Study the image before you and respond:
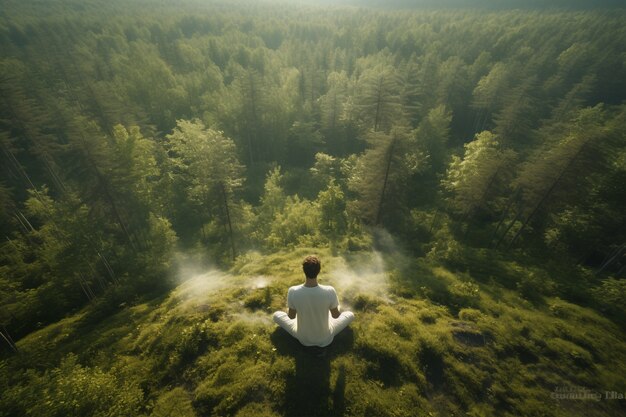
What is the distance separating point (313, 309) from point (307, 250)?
46.5 ft

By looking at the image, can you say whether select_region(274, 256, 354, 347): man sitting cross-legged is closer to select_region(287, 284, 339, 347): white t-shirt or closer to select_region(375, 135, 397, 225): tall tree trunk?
select_region(287, 284, 339, 347): white t-shirt

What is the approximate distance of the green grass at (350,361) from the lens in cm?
835

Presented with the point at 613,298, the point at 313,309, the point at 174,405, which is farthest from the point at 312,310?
the point at 613,298

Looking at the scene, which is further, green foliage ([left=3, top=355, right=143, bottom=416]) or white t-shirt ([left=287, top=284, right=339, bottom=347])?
white t-shirt ([left=287, top=284, right=339, bottom=347])

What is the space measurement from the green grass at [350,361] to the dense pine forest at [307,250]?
3.0 inches

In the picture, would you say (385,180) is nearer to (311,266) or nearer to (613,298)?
(613,298)

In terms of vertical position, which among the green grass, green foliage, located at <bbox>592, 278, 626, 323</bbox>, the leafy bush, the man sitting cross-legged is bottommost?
green foliage, located at <bbox>592, 278, 626, 323</bbox>

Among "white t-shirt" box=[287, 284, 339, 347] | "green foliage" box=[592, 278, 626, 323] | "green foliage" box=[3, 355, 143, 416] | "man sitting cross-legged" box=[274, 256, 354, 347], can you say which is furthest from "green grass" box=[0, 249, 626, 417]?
"green foliage" box=[592, 278, 626, 323]

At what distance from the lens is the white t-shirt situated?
7918 millimetres

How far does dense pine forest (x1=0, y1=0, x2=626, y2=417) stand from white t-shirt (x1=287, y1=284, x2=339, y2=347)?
0.91m

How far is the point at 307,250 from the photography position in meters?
22.3

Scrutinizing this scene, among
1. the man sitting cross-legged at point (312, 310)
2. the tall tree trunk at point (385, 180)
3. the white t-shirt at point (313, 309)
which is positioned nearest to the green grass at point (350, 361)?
the man sitting cross-legged at point (312, 310)

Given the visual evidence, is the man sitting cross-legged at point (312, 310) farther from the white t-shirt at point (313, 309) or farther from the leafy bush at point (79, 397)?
the leafy bush at point (79, 397)

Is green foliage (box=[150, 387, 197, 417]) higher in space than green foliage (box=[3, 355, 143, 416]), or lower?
lower
